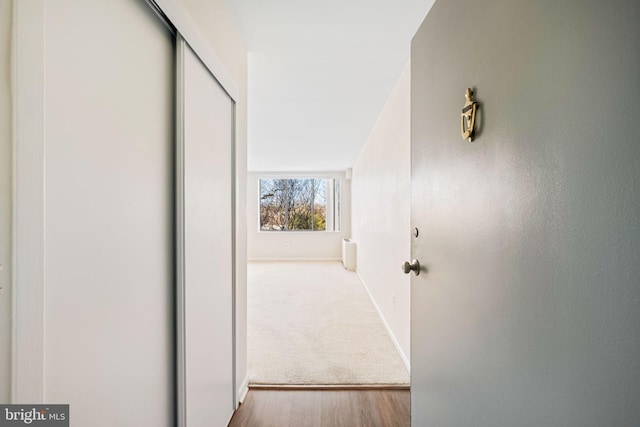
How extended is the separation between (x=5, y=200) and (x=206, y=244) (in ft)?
2.77

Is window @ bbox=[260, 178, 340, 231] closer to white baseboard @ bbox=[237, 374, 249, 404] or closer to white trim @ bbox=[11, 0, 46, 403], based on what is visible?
white baseboard @ bbox=[237, 374, 249, 404]

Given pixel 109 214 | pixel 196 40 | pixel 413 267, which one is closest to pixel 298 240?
pixel 413 267

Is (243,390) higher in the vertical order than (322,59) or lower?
lower

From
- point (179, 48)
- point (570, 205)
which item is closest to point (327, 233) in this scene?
point (179, 48)

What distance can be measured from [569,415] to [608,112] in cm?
53

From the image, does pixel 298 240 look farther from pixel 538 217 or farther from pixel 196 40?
pixel 538 217

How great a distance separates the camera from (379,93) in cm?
274

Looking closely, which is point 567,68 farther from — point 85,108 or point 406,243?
point 406,243

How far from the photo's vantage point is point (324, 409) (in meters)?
1.76

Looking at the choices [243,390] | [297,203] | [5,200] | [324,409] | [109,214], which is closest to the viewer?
[5,200]

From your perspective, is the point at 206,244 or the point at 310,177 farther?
the point at 310,177

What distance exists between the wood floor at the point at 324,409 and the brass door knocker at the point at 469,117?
5.29 ft

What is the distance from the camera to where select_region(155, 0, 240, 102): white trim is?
100cm

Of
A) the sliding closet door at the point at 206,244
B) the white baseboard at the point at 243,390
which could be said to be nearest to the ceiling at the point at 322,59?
the sliding closet door at the point at 206,244
